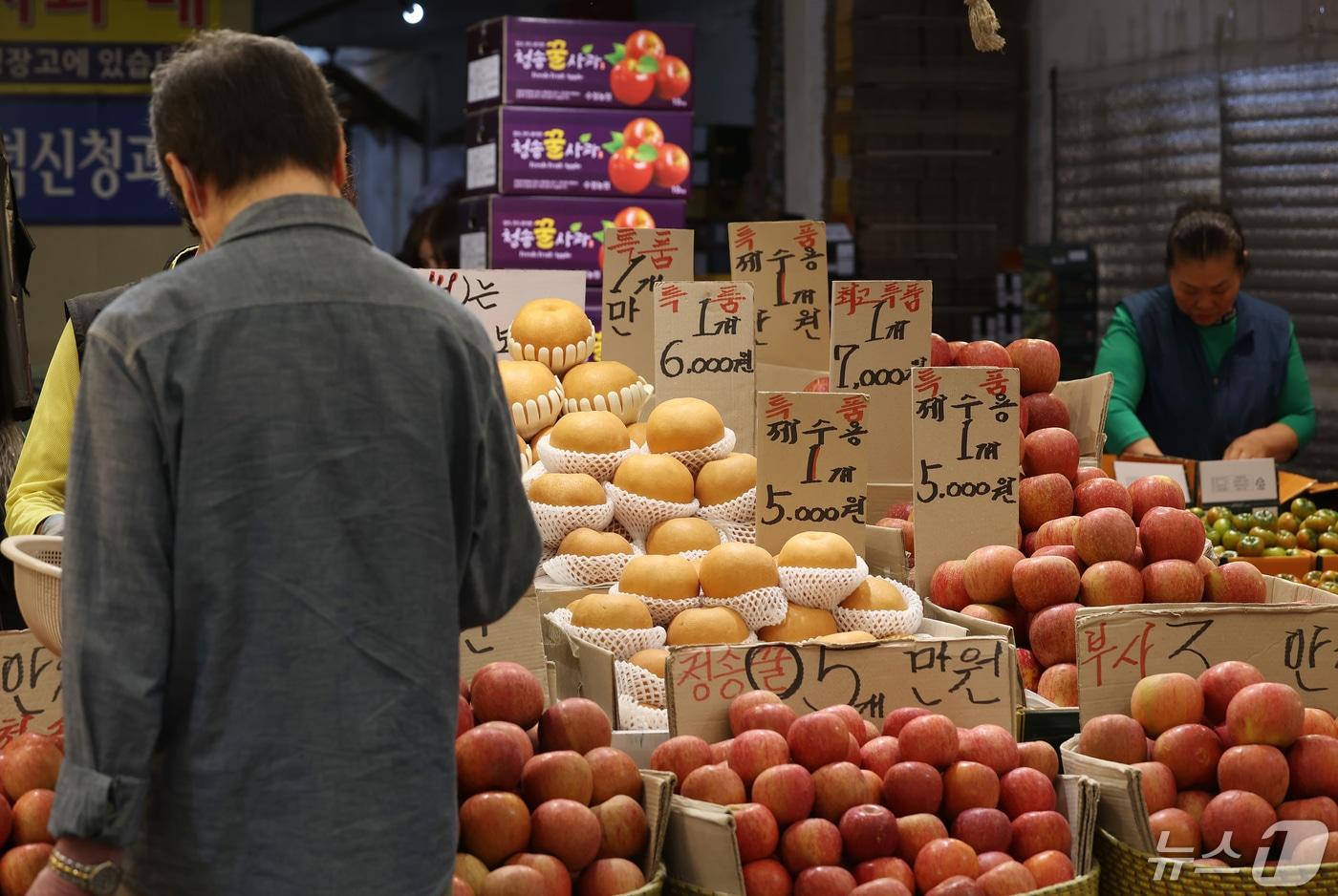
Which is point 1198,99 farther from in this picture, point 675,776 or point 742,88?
point 675,776

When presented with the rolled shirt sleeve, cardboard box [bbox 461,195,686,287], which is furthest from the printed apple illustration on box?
the rolled shirt sleeve

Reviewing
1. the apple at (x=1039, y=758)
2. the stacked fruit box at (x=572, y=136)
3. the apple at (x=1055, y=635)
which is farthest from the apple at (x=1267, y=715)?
the stacked fruit box at (x=572, y=136)

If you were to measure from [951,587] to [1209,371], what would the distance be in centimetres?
244

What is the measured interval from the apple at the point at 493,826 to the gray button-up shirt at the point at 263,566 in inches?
13.1

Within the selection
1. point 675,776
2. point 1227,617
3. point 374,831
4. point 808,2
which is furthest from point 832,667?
point 808,2

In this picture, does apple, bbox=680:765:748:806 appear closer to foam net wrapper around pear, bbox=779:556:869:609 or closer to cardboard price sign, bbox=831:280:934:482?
foam net wrapper around pear, bbox=779:556:869:609

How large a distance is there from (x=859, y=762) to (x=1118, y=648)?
1.48 feet

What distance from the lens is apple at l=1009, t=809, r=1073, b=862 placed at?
1.86 m

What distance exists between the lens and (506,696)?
188cm

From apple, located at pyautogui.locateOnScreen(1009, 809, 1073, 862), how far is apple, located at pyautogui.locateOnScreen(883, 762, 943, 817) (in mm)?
111

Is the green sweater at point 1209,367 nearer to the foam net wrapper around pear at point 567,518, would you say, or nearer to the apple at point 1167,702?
the foam net wrapper around pear at point 567,518

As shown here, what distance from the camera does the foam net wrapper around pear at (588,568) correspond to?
256cm

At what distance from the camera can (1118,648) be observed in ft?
7.01

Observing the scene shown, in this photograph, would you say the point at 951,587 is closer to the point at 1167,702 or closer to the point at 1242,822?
the point at 1167,702
